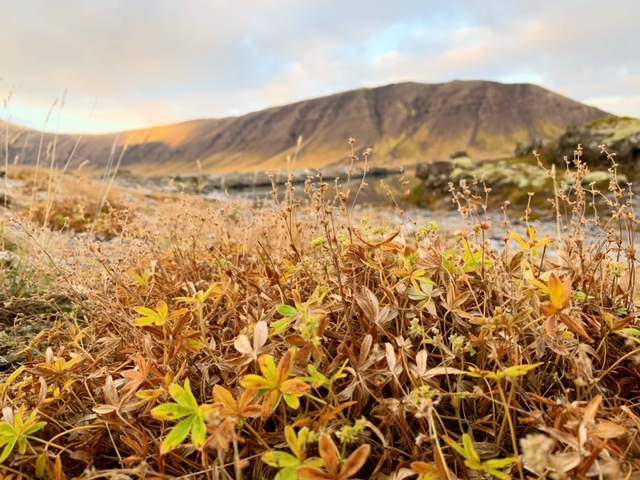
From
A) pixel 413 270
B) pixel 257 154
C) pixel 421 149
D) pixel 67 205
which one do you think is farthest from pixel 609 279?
pixel 257 154

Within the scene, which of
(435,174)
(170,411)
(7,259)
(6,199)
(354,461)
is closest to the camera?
(354,461)

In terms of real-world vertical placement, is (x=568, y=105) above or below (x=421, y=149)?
above

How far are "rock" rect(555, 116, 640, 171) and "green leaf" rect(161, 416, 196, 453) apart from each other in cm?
1996

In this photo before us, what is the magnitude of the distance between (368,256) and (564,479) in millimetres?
1128

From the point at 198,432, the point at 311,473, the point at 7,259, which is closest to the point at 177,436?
the point at 198,432

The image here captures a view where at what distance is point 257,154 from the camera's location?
632ft

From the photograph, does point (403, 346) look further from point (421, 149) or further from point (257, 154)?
point (257, 154)

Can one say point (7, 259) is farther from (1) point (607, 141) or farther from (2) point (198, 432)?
(1) point (607, 141)

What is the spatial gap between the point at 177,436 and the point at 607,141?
2177 centimetres

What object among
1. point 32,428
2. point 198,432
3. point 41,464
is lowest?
point 41,464

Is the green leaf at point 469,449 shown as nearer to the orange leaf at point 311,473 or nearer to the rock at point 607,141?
the orange leaf at point 311,473

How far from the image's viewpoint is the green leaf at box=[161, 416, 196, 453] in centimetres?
101

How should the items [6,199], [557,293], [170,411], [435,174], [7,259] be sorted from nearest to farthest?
[170,411], [557,293], [7,259], [6,199], [435,174]

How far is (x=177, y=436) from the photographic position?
1025mm
